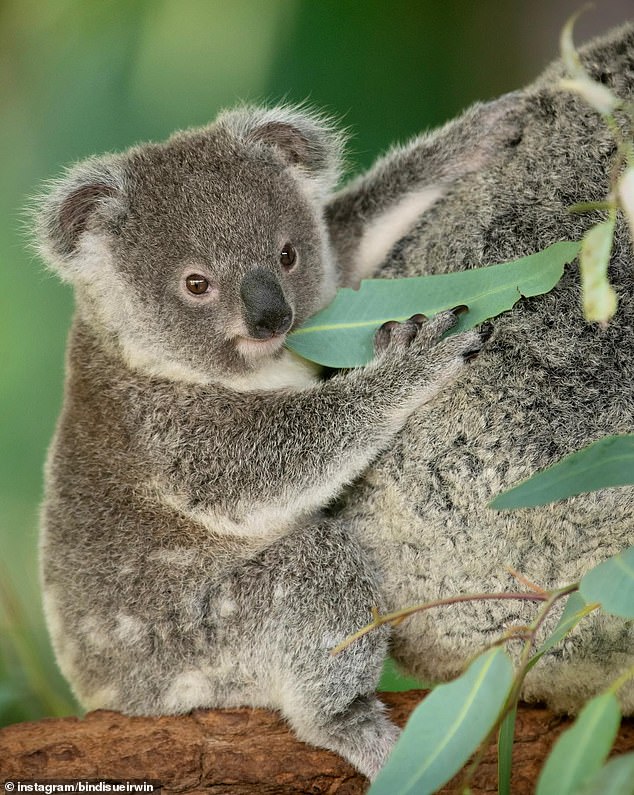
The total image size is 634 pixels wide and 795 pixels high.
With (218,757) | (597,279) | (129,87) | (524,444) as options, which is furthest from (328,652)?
(129,87)

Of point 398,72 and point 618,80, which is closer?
point 618,80

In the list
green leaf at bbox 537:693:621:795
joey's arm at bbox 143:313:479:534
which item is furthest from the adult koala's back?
green leaf at bbox 537:693:621:795

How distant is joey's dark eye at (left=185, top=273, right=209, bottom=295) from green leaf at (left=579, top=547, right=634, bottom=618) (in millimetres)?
1163

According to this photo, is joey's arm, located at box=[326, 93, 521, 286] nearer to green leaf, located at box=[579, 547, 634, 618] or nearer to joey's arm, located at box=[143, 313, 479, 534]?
joey's arm, located at box=[143, 313, 479, 534]

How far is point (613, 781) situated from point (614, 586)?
12.6 inches

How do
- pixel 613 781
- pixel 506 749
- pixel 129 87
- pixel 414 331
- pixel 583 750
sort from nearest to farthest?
pixel 613 781 < pixel 583 750 < pixel 506 749 < pixel 414 331 < pixel 129 87

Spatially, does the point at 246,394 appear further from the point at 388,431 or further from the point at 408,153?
the point at 408,153

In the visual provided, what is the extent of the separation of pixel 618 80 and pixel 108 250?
4.18ft

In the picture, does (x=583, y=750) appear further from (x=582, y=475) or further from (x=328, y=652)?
(x=328, y=652)

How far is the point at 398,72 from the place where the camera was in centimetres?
425

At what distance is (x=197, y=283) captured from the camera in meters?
2.15

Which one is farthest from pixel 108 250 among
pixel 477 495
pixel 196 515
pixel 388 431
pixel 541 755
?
pixel 541 755

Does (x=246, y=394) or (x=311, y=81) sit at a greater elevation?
(x=311, y=81)

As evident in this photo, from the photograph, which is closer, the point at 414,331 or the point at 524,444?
the point at 524,444
